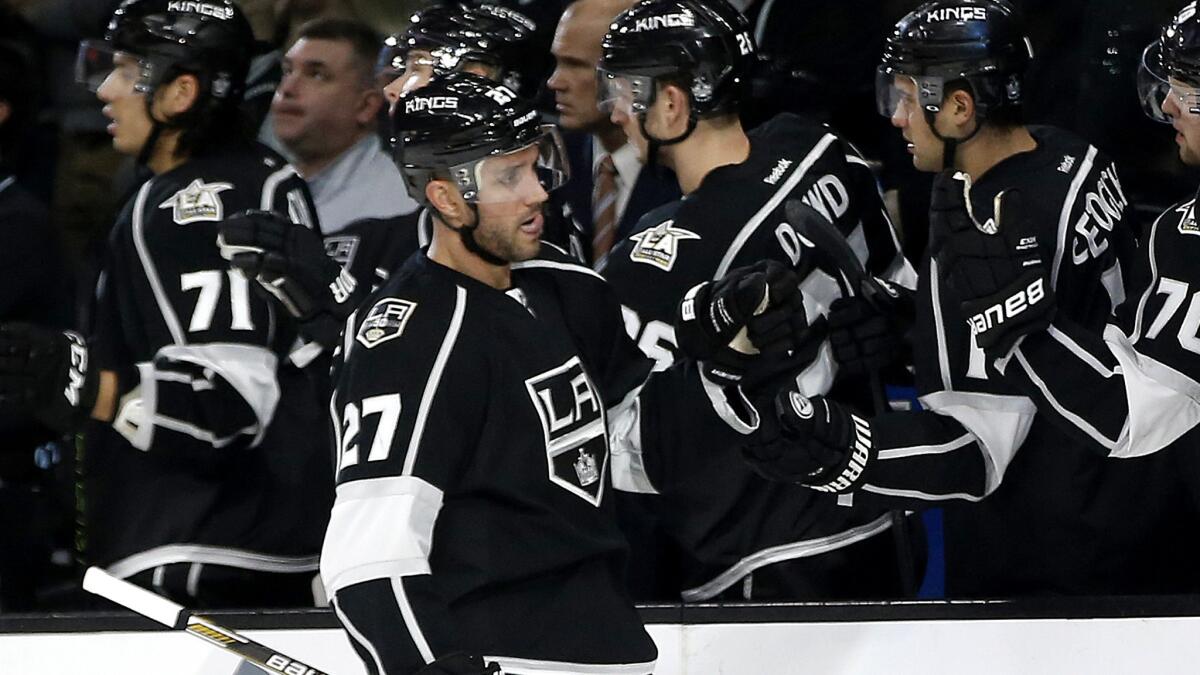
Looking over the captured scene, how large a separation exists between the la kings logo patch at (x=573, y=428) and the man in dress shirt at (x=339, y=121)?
1.54 m

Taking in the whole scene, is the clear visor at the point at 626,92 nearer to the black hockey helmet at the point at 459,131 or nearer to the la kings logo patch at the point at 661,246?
the la kings logo patch at the point at 661,246

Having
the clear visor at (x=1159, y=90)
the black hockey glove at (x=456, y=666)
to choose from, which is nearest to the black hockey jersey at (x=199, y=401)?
the black hockey glove at (x=456, y=666)

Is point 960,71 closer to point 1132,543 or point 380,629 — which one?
point 1132,543

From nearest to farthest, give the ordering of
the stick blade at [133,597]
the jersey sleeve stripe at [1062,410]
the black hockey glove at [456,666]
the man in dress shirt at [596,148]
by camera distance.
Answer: the black hockey glove at [456,666], the stick blade at [133,597], the jersey sleeve stripe at [1062,410], the man in dress shirt at [596,148]

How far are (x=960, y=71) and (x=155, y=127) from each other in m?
1.41

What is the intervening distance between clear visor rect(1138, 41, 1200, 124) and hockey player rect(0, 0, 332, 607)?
1453 millimetres

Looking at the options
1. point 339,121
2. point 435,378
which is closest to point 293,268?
point 435,378

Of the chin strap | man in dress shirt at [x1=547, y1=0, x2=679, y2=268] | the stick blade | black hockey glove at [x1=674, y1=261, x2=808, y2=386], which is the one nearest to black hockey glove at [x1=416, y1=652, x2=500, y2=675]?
the stick blade

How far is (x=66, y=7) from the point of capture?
15.9 ft

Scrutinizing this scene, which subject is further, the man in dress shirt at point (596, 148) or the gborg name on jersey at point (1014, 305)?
the man in dress shirt at point (596, 148)

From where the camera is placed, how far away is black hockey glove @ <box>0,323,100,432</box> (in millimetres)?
3334

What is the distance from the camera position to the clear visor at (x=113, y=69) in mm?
3787

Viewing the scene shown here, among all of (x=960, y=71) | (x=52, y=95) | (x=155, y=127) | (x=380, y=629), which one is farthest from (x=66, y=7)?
(x=380, y=629)

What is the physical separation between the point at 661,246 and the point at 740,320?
47 centimetres
